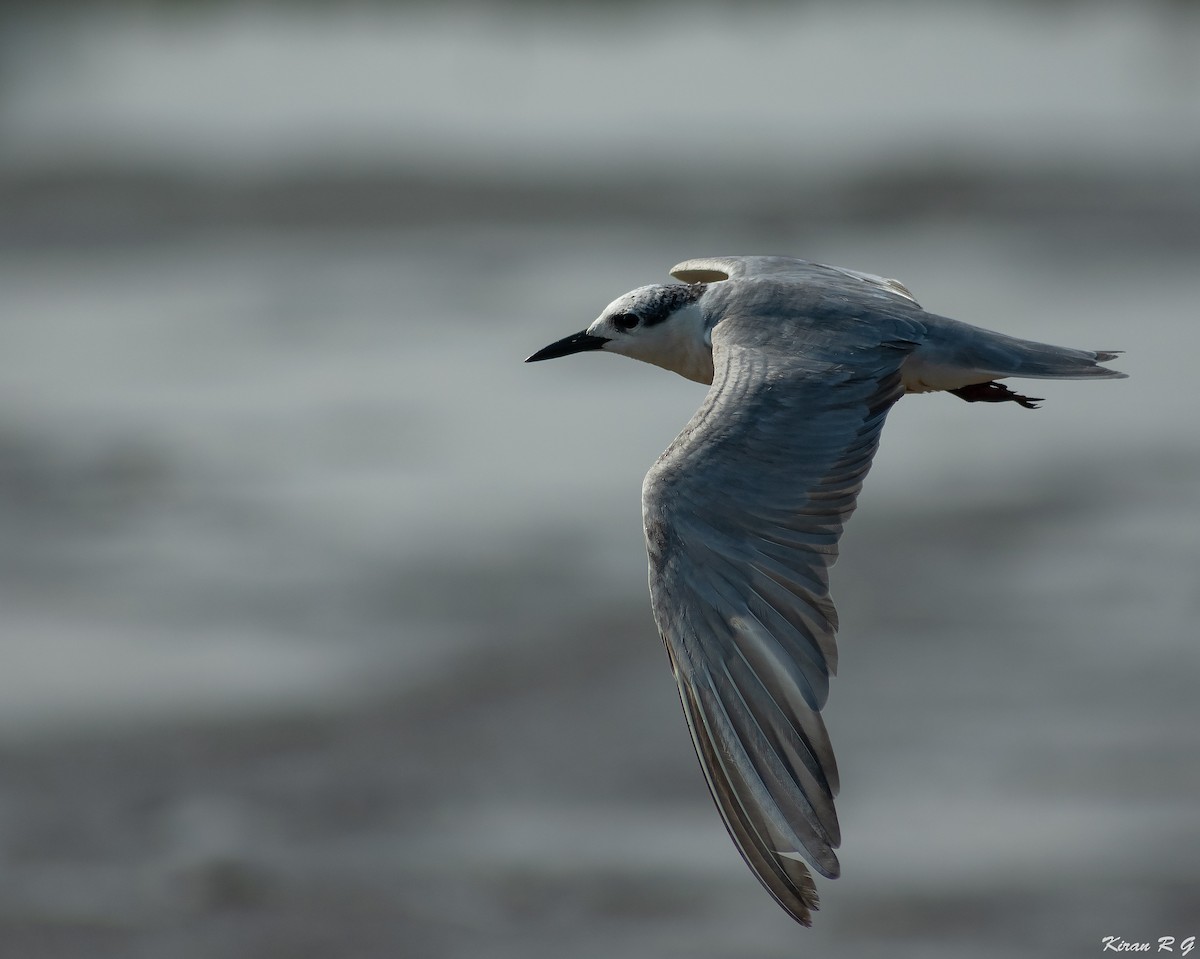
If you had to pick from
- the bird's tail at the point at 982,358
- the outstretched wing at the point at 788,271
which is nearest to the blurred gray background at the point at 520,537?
the outstretched wing at the point at 788,271

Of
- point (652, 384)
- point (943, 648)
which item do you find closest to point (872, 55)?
point (652, 384)

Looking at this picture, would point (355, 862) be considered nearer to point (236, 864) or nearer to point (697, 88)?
point (236, 864)

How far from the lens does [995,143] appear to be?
1797 inches

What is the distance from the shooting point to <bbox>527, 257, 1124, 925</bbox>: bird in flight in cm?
606

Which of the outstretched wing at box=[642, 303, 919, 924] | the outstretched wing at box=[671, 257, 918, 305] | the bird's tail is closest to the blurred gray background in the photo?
the outstretched wing at box=[671, 257, 918, 305]

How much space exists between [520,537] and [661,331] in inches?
781

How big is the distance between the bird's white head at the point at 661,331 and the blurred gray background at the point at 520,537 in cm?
1329

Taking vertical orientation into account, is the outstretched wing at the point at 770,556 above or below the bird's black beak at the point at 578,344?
below

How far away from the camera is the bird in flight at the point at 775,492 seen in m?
6.06

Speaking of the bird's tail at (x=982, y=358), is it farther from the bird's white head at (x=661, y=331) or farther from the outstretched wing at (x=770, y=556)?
the bird's white head at (x=661, y=331)

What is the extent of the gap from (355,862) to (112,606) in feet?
19.9

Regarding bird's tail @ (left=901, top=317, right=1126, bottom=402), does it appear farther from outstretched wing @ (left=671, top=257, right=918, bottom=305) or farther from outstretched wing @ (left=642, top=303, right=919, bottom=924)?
outstretched wing @ (left=671, top=257, right=918, bottom=305)

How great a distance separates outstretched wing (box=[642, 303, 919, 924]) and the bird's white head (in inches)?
19.9

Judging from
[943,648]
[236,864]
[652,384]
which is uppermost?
[652,384]
